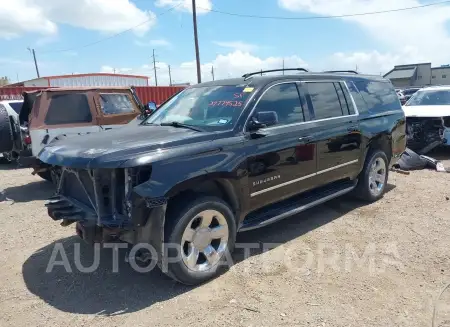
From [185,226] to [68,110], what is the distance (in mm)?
4997

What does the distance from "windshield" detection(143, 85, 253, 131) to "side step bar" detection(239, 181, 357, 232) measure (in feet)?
3.43

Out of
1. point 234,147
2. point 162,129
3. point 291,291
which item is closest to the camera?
point 291,291

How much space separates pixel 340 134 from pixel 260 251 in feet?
6.26

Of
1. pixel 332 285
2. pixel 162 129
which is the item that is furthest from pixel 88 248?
pixel 332 285

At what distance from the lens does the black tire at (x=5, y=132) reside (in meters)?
6.93

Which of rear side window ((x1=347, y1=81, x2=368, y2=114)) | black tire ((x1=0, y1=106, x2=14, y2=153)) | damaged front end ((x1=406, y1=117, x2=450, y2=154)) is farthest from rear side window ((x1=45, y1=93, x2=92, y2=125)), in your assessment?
damaged front end ((x1=406, y1=117, x2=450, y2=154))

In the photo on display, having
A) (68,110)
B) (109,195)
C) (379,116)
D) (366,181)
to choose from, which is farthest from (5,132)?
(379,116)

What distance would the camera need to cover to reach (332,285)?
11.5 feet

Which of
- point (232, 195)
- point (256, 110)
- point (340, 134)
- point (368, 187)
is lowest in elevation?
point (368, 187)

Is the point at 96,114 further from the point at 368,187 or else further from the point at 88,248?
the point at 368,187

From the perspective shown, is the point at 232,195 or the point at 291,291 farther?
the point at 232,195

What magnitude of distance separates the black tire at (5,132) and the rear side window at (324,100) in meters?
5.41

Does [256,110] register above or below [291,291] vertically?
above

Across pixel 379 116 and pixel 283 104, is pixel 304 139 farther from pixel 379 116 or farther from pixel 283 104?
pixel 379 116
